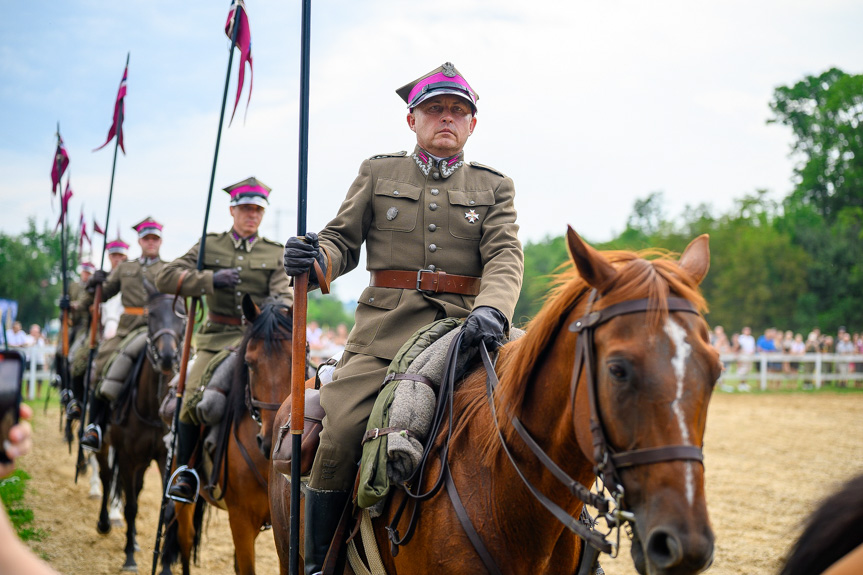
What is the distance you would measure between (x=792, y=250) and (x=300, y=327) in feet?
131

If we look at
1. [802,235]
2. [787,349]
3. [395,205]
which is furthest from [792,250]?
[395,205]

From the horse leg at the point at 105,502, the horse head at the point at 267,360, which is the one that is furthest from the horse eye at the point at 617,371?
the horse leg at the point at 105,502

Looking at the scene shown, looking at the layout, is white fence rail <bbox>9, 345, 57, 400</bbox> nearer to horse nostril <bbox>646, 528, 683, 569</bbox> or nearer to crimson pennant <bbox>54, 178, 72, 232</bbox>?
crimson pennant <bbox>54, 178, 72, 232</bbox>

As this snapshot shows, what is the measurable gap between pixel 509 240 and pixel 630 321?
141 centimetres

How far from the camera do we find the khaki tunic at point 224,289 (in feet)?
20.9

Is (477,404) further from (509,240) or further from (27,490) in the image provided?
(27,490)

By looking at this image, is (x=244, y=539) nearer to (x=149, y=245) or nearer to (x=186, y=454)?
(x=186, y=454)

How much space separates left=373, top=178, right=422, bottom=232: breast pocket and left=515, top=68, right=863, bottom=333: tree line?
88.4 feet

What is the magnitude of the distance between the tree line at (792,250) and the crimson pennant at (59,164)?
2291 centimetres

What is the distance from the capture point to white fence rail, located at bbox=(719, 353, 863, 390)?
80.8 feet

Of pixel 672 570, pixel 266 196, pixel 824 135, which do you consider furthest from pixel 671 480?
pixel 824 135

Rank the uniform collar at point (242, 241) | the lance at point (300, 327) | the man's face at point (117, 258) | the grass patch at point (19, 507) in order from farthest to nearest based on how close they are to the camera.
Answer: the man's face at point (117, 258) → the grass patch at point (19, 507) → the uniform collar at point (242, 241) → the lance at point (300, 327)

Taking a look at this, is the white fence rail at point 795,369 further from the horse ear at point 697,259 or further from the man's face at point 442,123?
the horse ear at point 697,259

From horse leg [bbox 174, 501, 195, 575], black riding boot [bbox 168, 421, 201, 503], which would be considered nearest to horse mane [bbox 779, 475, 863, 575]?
black riding boot [bbox 168, 421, 201, 503]
